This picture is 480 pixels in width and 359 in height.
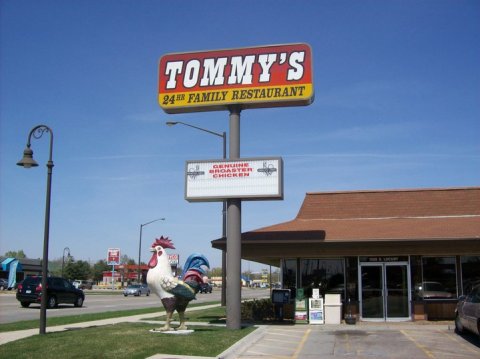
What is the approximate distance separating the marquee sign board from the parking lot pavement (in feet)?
14.1

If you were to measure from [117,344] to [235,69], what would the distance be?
9.63 m

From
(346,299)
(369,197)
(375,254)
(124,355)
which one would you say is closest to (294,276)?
(346,299)

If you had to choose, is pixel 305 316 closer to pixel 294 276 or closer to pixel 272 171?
pixel 294 276

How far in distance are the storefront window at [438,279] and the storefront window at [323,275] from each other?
2.79 m

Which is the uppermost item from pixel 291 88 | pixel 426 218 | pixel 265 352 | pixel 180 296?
pixel 291 88

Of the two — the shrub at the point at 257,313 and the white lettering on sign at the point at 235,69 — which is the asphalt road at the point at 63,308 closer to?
the shrub at the point at 257,313

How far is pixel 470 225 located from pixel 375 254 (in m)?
3.97

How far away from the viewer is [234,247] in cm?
1691

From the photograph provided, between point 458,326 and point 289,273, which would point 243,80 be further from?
point 458,326

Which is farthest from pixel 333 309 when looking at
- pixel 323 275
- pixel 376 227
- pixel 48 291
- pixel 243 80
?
pixel 48 291

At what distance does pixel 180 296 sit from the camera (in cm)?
1482

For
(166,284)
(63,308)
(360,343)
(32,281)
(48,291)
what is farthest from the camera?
(63,308)

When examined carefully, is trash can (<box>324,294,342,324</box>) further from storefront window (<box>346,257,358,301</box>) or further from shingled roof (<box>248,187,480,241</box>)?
shingled roof (<box>248,187,480,241</box>)

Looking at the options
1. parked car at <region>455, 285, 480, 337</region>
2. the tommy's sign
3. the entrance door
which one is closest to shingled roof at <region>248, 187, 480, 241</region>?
the entrance door
